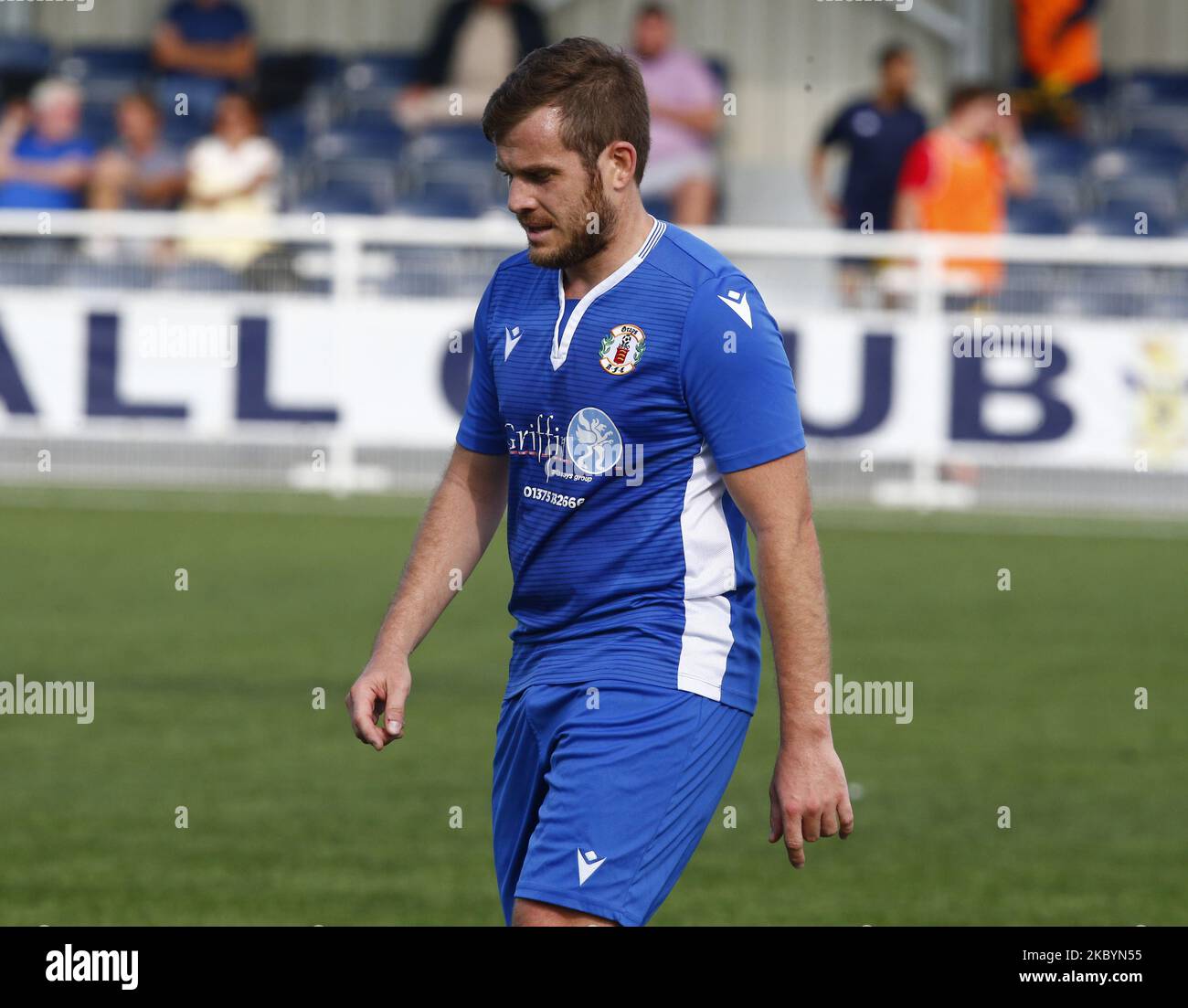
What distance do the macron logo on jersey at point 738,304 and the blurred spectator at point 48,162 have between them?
15235 millimetres

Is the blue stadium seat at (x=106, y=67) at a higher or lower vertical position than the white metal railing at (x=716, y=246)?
higher

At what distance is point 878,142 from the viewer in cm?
1762

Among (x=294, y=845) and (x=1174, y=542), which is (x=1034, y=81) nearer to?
(x=1174, y=542)

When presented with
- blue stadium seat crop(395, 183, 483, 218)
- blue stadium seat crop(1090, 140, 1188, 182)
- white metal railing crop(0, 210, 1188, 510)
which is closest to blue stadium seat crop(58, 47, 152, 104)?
blue stadium seat crop(395, 183, 483, 218)

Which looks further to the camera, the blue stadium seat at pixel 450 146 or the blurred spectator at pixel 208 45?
the blurred spectator at pixel 208 45

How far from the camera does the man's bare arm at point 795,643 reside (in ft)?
12.4

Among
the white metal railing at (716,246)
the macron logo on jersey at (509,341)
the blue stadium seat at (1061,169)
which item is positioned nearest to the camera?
the macron logo on jersey at (509,341)

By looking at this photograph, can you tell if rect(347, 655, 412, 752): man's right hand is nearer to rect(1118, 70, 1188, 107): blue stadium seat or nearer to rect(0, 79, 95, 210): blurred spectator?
rect(0, 79, 95, 210): blurred spectator

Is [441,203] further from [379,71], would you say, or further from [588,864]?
[588,864]

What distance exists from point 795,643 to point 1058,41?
19.5 m

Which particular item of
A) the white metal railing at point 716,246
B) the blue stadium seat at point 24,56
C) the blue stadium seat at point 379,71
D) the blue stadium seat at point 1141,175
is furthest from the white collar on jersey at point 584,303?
the blue stadium seat at point 24,56

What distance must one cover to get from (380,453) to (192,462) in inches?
48.3

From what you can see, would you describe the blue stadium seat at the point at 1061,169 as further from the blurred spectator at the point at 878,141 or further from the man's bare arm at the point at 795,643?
the man's bare arm at the point at 795,643

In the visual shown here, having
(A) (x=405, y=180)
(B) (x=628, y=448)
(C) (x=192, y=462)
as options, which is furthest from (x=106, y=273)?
(B) (x=628, y=448)
